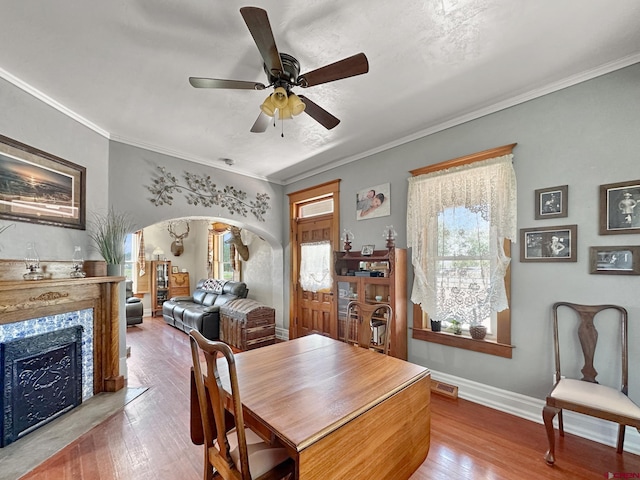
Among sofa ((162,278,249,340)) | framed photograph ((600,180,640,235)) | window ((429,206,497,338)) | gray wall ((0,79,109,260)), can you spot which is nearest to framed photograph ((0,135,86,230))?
gray wall ((0,79,109,260))

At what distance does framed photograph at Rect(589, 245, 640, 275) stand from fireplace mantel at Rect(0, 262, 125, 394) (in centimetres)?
442

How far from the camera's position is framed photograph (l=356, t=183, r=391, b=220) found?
11.6 feet

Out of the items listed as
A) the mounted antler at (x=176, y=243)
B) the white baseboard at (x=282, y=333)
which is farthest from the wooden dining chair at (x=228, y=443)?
the mounted antler at (x=176, y=243)

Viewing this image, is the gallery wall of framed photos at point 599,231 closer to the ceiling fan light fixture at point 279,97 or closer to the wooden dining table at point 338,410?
the wooden dining table at point 338,410

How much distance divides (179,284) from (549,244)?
7957 mm

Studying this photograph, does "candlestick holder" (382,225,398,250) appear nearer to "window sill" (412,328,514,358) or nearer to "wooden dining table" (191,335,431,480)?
"window sill" (412,328,514,358)

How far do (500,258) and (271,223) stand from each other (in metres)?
3.53

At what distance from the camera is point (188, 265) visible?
26.1ft

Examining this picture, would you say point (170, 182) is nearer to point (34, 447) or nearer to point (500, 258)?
point (34, 447)

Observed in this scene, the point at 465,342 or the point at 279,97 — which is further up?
the point at 279,97

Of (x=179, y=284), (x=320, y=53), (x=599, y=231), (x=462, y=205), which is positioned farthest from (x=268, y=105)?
(x=179, y=284)

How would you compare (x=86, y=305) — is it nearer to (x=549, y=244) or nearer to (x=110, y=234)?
(x=110, y=234)

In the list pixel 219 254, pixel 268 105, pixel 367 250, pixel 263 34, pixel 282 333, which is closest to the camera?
pixel 263 34

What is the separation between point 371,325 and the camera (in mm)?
3277
